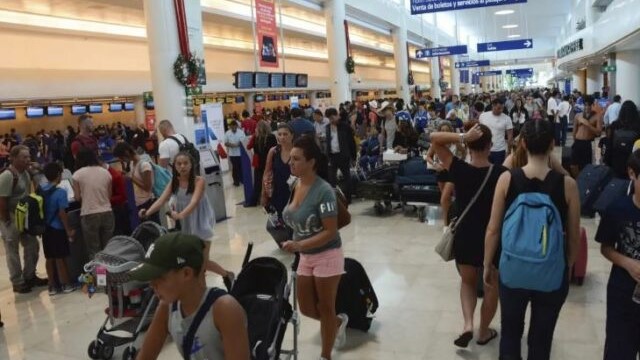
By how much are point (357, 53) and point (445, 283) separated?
30440 millimetres

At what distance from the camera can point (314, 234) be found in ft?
11.4

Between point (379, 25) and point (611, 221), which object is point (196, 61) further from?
point (379, 25)

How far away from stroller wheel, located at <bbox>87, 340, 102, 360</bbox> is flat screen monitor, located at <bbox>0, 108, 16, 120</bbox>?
1522 cm

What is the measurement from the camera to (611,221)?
2.60m

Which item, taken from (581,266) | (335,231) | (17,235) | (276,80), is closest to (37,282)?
(17,235)

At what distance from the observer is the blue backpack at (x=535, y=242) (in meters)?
2.74

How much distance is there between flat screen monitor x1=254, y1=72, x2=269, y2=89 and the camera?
618 inches

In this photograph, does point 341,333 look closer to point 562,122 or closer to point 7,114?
point 562,122

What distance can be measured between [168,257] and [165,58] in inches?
376

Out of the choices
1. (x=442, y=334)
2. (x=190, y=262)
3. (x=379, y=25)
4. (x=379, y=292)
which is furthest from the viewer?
(x=379, y=25)

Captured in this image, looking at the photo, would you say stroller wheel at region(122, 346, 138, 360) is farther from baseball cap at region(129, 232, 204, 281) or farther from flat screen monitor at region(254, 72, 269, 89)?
flat screen monitor at region(254, 72, 269, 89)

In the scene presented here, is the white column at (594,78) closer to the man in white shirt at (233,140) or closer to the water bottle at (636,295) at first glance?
the man in white shirt at (233,140)

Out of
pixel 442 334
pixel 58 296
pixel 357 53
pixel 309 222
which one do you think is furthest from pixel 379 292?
pixel 357 53

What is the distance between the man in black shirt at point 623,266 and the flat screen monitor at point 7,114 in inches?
721
